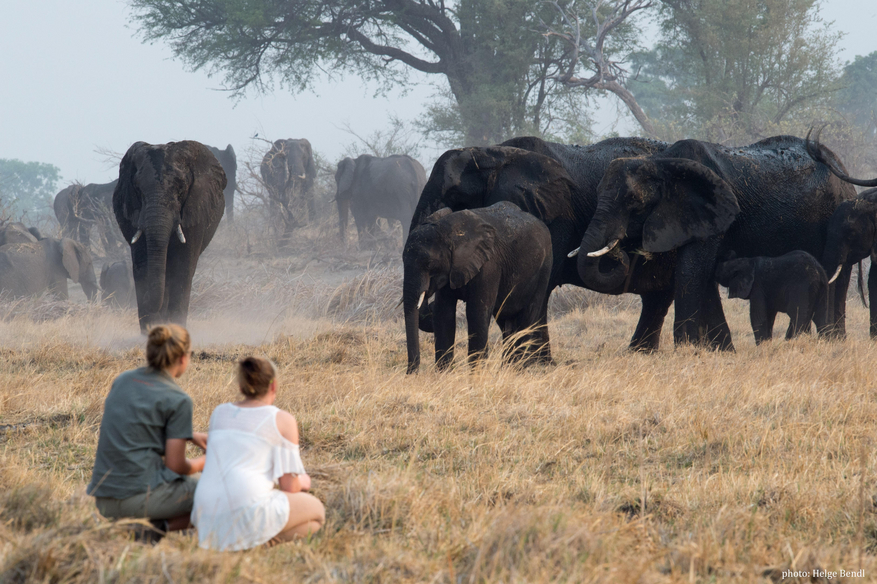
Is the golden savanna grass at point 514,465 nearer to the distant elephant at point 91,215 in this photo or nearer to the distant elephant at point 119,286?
the distant elephant at point 119,286

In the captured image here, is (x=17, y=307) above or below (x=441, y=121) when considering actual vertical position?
below

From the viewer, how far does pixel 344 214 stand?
23.3 metres

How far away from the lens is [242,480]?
10.6 feet

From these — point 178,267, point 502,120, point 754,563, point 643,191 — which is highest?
point 502,120

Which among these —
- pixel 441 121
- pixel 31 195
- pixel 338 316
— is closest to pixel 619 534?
pixel 338 316

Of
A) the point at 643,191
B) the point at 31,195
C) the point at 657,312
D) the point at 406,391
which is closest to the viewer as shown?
the point at 406,391

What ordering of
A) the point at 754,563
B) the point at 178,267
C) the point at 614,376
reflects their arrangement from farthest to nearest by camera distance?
the point at 178,267
the point at 614,376
the point at 754,563

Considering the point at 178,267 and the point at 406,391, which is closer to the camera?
the point at 406,391

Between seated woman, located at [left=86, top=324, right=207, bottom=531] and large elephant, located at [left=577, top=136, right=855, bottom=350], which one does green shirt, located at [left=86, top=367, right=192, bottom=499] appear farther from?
large elephant, located at [left=577, top=136, right=855, bottom=350]

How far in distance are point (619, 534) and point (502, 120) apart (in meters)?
23.5

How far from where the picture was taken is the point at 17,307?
14.3m

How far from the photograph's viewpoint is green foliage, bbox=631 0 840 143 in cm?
2512

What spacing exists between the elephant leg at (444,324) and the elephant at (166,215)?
389cm

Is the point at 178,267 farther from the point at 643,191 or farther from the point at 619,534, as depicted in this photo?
the point at 619,534
